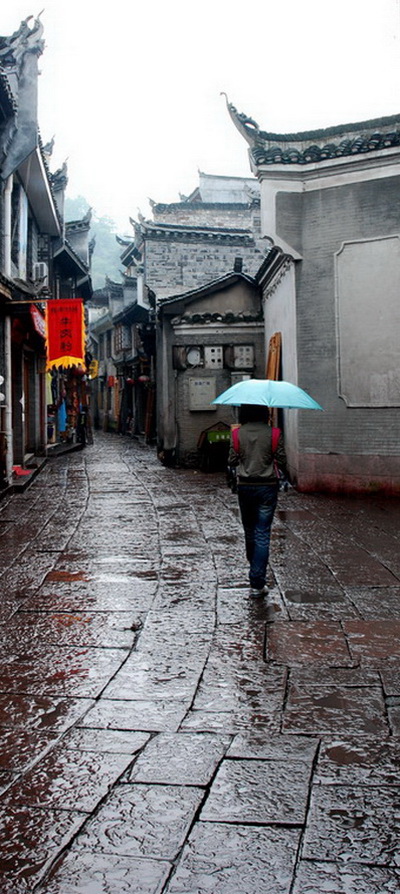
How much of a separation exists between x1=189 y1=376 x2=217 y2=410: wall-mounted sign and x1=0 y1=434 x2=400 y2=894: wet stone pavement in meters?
9.07

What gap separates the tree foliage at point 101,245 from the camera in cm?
6688

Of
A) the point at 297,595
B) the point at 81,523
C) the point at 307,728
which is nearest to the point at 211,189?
the point at 81,523

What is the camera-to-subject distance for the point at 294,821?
269 cm

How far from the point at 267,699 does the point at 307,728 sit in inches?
14.9

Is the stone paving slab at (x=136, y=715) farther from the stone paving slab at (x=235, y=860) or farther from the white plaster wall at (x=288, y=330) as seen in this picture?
the white plaster wall at (x=288, y=330)

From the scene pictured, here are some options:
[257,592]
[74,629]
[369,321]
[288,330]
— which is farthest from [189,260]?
[74,629]

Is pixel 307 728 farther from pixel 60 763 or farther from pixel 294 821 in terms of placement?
pixel 60 763

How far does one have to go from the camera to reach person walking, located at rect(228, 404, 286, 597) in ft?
19.3

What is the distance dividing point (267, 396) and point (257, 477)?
0.64 metres

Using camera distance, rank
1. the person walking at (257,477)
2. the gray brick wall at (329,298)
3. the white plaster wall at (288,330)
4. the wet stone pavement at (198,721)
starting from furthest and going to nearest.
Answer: the white plaster wall at (288,330), the gray brick wall at (329,298), the person walking at (257,477), the wet stone pavement at (198,721)

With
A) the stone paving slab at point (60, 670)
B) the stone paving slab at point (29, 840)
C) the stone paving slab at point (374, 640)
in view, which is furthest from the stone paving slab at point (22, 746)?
the stone paving slab at point (374, 640)

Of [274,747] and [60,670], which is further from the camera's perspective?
[60,670]

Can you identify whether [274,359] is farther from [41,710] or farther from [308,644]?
[41,710]

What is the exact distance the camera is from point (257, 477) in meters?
5.96
